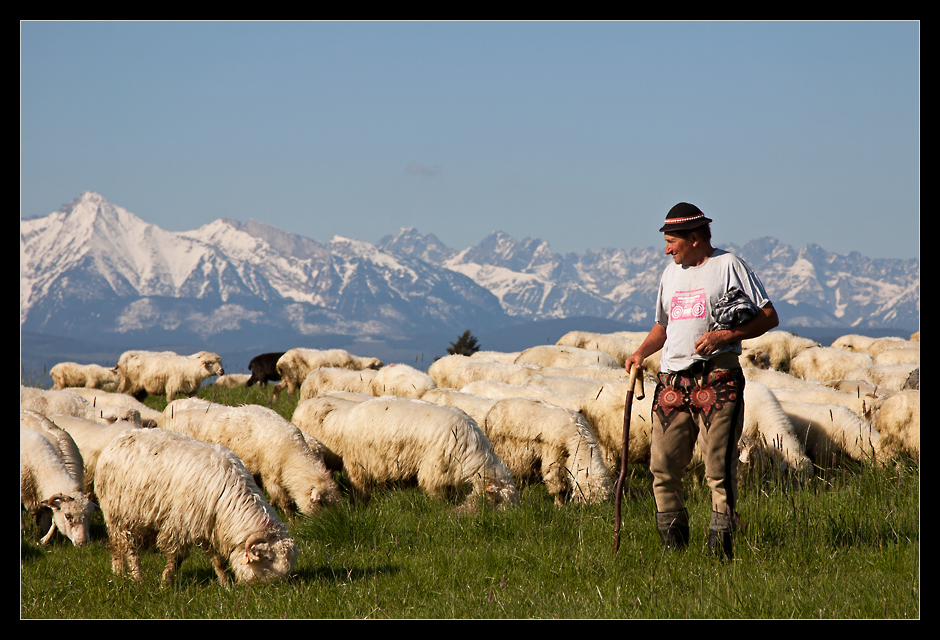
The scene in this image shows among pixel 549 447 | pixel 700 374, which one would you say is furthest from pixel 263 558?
pixel 549 447

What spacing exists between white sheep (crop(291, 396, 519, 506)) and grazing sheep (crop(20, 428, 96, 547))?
8.79 feet

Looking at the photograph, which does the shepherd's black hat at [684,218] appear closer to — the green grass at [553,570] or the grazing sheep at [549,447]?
the green grass at [553,570]

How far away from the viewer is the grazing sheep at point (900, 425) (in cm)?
910

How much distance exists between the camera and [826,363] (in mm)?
16906

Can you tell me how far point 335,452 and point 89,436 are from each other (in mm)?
3089

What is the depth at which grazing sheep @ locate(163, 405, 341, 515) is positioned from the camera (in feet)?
25.4

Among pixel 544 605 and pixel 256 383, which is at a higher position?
pixel 544 605

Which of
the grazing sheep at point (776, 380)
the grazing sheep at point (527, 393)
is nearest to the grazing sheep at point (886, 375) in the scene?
the grazing sheep at point (776, 380)

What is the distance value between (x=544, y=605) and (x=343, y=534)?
2.36 m

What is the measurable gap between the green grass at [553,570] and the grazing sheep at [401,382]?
20.8ft
